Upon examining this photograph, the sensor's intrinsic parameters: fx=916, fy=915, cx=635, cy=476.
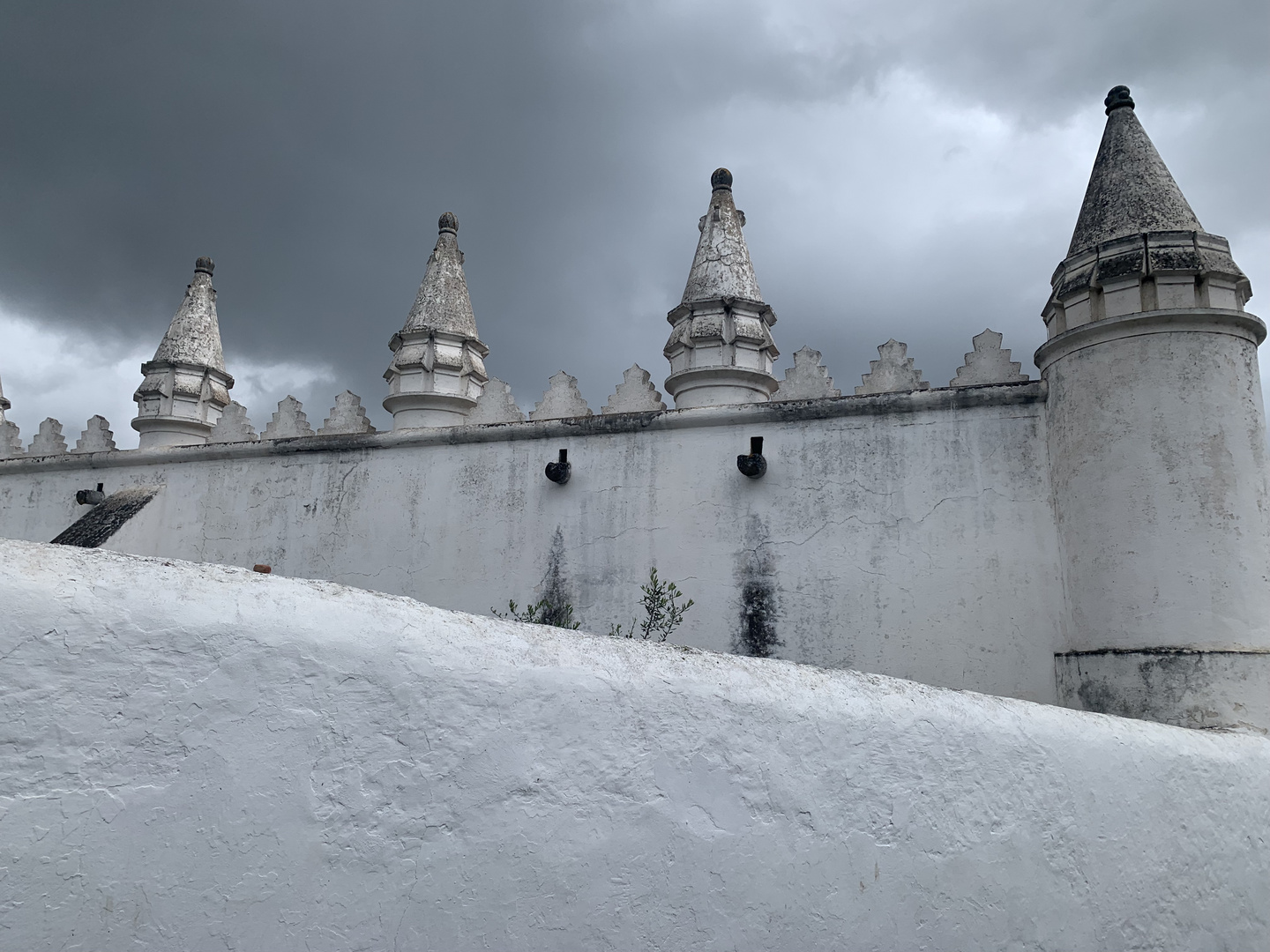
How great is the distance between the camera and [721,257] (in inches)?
404

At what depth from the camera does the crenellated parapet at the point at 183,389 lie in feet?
A: 39.9

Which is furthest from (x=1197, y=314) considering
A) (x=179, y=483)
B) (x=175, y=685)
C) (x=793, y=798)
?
(x=179, y=483)

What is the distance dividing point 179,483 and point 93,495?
4.79ft

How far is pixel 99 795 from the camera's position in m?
2.73

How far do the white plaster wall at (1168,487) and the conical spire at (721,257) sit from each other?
3802 mm

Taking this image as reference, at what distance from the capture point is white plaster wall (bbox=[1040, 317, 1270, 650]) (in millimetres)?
6332

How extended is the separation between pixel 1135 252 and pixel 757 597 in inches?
161

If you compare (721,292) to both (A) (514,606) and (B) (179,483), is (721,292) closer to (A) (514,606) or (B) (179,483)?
(A) (514,606)

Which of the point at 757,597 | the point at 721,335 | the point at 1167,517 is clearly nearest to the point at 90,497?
the point at 721,335

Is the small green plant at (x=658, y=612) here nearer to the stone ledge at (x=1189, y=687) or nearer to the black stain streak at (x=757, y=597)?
the black stain streak at (x=757, y=597)

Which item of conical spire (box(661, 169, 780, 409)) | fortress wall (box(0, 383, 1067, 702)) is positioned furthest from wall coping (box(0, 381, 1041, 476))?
conical spire (box(661, 169, 780, 409))

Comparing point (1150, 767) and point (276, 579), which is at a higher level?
point (276, 579)

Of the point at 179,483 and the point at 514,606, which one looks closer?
the point at 514,606

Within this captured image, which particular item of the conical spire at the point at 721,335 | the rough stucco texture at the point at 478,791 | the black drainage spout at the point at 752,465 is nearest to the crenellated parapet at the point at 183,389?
the conical spire at the point at 721,335
